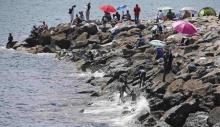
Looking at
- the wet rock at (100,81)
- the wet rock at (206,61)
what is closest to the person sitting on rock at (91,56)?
the wet rock at (100,81)

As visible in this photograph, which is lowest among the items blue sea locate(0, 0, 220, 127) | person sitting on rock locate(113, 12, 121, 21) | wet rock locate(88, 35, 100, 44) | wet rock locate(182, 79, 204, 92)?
blue sea locate(0, 0, 220, 127)

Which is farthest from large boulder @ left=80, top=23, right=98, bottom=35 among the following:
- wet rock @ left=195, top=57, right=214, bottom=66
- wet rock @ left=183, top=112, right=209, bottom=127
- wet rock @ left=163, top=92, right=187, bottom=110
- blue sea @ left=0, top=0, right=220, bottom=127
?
wet rock @ left=183, top=112, right=209, bottom=127

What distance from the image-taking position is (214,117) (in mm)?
30453

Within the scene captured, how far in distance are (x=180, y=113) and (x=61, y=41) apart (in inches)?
1406

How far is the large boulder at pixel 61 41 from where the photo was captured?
6594 centimetres

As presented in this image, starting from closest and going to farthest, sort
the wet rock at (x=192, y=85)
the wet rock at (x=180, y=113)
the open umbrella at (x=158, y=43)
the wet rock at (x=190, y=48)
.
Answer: the wet rock at (x=180, y=113), the wet rock at (x=192, y=85), the wet rock at (x=190, y=48), the open umbrella at (x=158, y=43)

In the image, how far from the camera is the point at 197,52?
145 feet

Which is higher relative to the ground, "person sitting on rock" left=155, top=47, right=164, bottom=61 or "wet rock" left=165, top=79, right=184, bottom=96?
"person sitting on rock" left=155, top=47, right=164, bottom=61

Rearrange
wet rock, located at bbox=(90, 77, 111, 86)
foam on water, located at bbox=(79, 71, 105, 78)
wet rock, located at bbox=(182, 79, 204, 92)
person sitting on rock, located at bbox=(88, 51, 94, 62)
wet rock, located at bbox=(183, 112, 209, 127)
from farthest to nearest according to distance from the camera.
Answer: person sitting on rock, located at bbox=(88, 51, 94, 62) < foam on water, located at bbox=(79, 71, 105, 78) < wet rock, located at bbox=(90, 77, 111, 86) < wet rock, located at bbox=(182, 79, 204, 92) < wet rock, located at bbox=(183, 112, 209, 127)

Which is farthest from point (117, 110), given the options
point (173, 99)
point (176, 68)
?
point (176, 68)

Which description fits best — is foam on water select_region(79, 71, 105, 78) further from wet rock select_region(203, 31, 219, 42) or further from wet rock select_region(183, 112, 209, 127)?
wet rock select_region(183, 112, 209, 127)

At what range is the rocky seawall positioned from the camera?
107ft

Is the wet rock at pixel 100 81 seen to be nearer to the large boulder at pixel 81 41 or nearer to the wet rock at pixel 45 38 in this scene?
the large boulder at pixel 81 41

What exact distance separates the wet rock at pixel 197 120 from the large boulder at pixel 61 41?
35.5m
